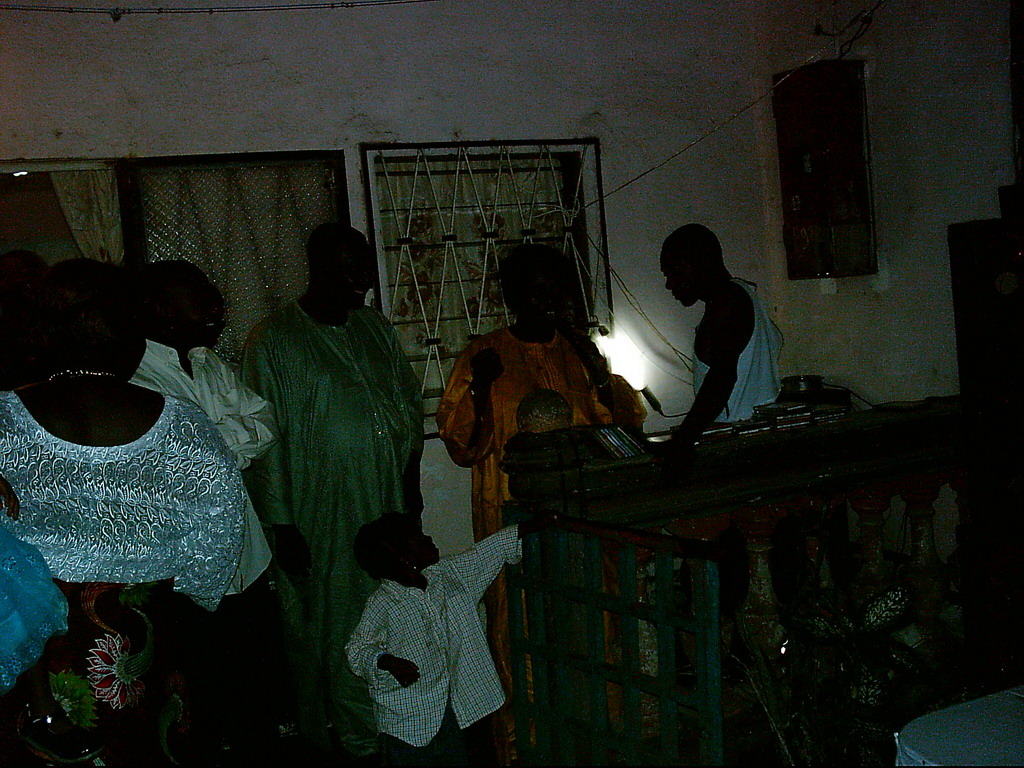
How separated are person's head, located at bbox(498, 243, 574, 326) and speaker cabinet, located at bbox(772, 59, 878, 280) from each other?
6.87 feet

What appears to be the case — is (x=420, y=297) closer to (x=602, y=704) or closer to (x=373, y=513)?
(x=373, y=513)

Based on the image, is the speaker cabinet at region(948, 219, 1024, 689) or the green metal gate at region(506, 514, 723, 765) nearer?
the green metal gate at region(506, 514, 723, 765)

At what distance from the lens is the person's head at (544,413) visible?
10.3 ft

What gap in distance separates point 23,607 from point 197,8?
3042 millimetres

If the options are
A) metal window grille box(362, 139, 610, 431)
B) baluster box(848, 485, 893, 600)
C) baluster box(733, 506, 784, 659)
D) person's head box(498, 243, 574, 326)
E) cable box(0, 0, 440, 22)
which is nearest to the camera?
baluster box(733, 506, 784, 659)

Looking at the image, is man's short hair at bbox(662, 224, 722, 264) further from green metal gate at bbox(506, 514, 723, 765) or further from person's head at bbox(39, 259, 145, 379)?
person's head at bbox(39, 259, 145, 379)

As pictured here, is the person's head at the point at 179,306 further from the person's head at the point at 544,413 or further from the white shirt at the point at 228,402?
the person's head at the point at 544,413

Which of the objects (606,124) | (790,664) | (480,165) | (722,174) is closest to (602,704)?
(790,664)

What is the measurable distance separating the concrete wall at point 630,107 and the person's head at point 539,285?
123cm

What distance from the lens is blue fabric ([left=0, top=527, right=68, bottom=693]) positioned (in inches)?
83.3

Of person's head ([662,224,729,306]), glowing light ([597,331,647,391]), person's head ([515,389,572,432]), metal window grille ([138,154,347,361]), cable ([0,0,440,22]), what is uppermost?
cable ([0,0,440,22])

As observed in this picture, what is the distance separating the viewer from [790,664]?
2738 millimetres

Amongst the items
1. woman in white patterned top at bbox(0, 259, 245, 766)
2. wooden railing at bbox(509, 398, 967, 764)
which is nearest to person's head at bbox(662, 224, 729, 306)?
wooden railing at bbox(509, 398, 967, 764)

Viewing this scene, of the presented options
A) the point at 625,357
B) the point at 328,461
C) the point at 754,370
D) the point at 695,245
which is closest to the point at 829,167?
the point at 625,357
